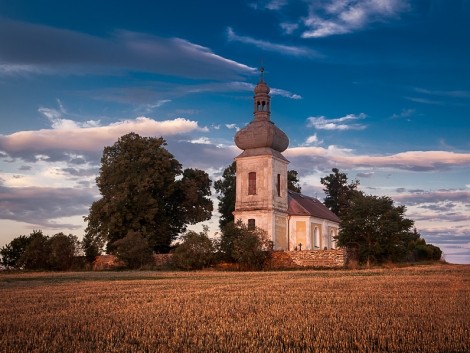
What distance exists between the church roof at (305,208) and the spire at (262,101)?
10.1 metres

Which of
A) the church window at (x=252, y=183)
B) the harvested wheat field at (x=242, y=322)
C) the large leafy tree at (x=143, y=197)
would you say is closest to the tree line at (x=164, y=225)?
the large leafy tree at (x=143, y=197)

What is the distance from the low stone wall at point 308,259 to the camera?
48188 millimetres

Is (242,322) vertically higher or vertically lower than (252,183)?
lower

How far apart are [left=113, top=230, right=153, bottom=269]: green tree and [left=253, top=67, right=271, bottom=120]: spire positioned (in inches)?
784

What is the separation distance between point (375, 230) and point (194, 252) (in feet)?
48.8

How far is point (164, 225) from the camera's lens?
6031cm

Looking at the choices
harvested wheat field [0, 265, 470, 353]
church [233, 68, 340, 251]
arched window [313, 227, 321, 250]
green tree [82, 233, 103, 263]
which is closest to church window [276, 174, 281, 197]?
church [233, 68, 340, 251]

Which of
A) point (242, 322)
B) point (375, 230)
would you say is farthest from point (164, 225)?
point (242, 322)

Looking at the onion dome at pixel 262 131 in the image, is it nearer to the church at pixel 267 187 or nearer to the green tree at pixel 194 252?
the church at pixel 267 187

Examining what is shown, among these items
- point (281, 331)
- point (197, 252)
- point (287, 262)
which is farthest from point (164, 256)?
point (281, 331)

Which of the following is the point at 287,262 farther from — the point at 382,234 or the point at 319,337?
the point at 319,337

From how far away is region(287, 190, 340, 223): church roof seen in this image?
63.3 meters

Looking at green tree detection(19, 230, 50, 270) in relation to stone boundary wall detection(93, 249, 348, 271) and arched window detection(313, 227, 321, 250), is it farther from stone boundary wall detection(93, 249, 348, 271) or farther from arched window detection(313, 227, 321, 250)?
arched window detection(313, 227, 321, 250)

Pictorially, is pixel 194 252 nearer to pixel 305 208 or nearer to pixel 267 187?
pixel 267 187
